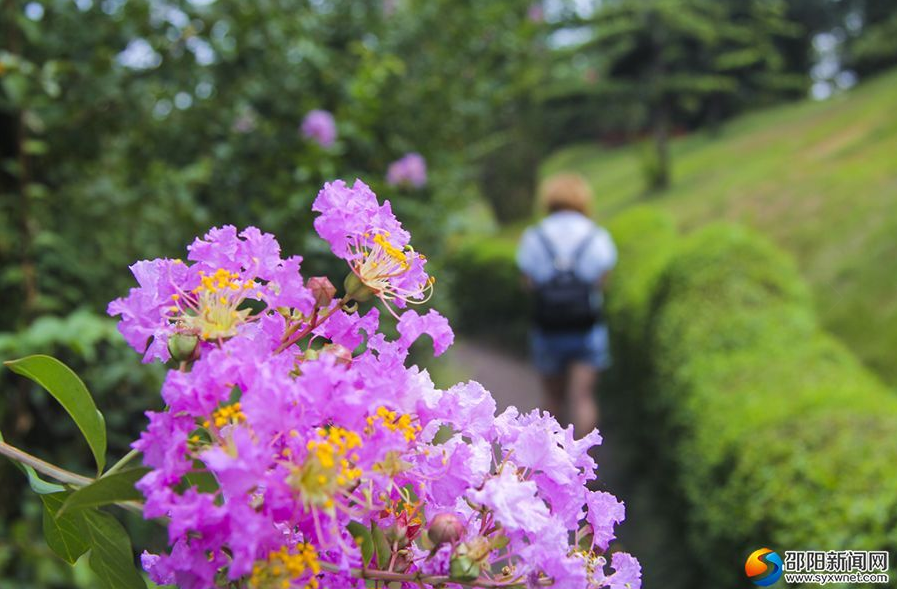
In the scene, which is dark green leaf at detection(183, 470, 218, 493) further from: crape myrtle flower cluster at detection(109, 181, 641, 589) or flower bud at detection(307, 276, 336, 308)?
flower bud at detection(307, 276, 336, 308)

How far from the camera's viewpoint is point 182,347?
0.76 m

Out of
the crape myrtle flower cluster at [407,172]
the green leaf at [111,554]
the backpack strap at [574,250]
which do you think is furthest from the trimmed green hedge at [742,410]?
the green leaf at [111,554]

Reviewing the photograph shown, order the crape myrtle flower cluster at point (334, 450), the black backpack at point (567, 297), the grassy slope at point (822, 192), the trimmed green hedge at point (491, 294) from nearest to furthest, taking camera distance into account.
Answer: the crape myrtle flower cluster at point (334, 450)
the black backpack at point (567, 297)
the grassy slope at point (822, 192)
the trimmed green hedge at point (491, 294)

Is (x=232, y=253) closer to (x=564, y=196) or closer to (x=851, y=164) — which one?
(x=564, y=196)

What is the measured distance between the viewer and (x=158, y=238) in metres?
3.37

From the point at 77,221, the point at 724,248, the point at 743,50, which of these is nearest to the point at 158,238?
the point at 77,221

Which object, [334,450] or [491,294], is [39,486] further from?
[491,294]

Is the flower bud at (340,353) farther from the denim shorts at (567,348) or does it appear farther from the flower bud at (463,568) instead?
the denim shorts at (567,348)

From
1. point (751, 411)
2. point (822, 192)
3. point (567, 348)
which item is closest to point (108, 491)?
point (751, 411)

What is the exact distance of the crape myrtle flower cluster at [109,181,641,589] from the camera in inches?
26.6

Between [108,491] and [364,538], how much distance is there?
8.6 inches

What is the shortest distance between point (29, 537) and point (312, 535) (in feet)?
6.94

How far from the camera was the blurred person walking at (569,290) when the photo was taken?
466 cm

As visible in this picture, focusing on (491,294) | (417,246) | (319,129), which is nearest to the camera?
(319,129)
